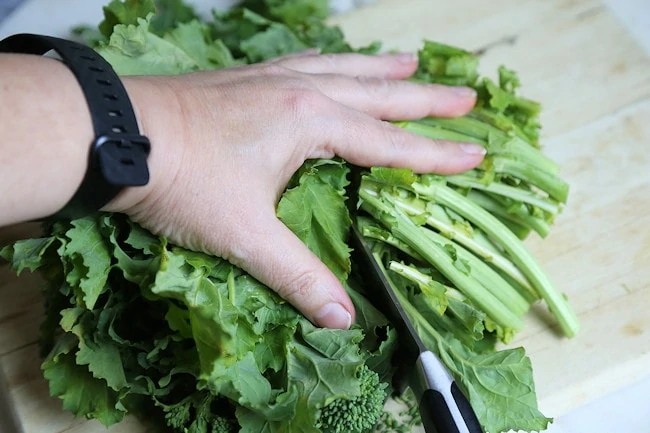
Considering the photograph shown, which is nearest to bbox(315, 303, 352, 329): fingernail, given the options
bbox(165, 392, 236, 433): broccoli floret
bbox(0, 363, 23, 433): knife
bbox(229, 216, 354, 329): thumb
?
bbox(229, 216, 354, 329): thumb

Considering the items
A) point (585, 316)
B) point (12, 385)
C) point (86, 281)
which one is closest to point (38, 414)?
point (12, 385)

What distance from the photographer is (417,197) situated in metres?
1.42

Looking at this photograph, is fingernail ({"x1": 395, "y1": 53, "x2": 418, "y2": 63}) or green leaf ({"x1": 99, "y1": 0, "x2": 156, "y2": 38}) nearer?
green leaf ({"x1": 99, "y1": 0, "x2": 156, "y2": 38})

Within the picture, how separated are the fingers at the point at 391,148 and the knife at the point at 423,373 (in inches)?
5.7

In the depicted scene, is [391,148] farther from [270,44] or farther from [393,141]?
[270,44]

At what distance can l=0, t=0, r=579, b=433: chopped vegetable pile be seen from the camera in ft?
3.89

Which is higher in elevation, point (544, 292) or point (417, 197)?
point (417, 197)

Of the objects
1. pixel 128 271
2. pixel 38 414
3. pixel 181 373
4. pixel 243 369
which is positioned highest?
pixel 128 271

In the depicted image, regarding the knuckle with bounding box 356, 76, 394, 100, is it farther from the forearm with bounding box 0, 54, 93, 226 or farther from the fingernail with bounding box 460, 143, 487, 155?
the forearm with bounding box 0, 54, 93, 226

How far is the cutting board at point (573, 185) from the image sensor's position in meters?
1.48

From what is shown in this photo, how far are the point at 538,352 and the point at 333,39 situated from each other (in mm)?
856

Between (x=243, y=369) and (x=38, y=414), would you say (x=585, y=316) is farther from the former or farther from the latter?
(x=38, y=414)

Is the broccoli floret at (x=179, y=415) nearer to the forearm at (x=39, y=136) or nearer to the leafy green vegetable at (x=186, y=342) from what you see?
the leafy green vegetable at (x=186, y=342)

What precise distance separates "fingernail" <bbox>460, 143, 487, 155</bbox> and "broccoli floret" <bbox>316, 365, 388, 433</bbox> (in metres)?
0.48
